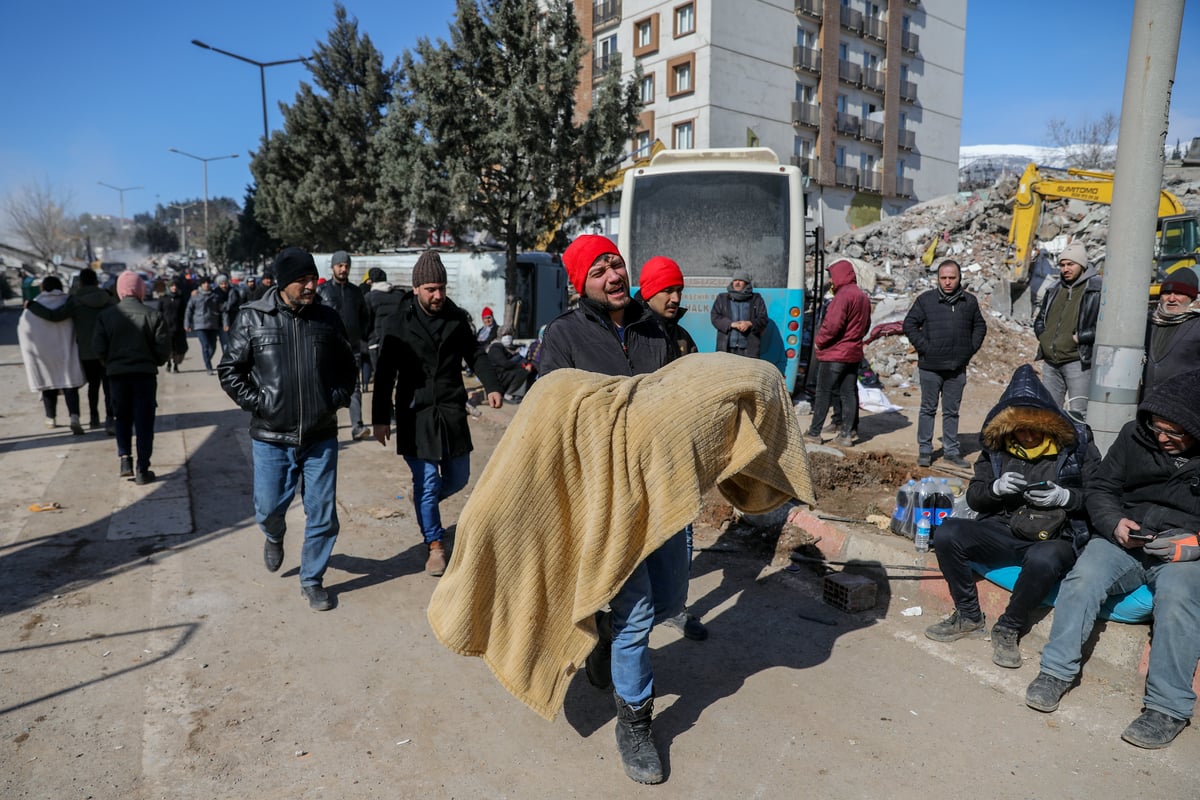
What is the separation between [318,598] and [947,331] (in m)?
5.74

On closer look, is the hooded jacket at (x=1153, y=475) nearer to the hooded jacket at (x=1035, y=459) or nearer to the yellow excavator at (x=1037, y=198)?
the hooded jacket at (x=1035, y=459)

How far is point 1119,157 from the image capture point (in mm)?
4371

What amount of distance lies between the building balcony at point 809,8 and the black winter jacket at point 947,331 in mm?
35157

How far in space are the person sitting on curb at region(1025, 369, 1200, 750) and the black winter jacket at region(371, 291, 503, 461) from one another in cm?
324

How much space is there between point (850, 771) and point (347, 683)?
2.19 m

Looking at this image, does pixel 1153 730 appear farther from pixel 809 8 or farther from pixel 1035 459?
pixel 809 8

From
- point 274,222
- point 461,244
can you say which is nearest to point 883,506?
point 461,244

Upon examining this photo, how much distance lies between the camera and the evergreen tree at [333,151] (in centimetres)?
2955

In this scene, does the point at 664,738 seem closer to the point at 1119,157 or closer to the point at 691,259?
the point at 1119,157

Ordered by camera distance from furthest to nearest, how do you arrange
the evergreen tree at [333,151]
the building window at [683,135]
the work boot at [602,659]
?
the building window at [683,135], the evergreen tree at [333,151], the work boot at [602,659]

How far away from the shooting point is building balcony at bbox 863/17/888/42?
40.4m

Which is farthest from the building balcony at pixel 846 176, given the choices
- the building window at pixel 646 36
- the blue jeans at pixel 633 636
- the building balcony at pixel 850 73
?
the blue jeans at pixel 633 636

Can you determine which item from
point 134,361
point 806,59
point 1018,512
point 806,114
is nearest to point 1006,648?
point 1018,512

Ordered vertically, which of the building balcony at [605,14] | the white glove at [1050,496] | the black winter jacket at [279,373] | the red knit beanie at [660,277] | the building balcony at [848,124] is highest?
the building balcony at [605,14]
